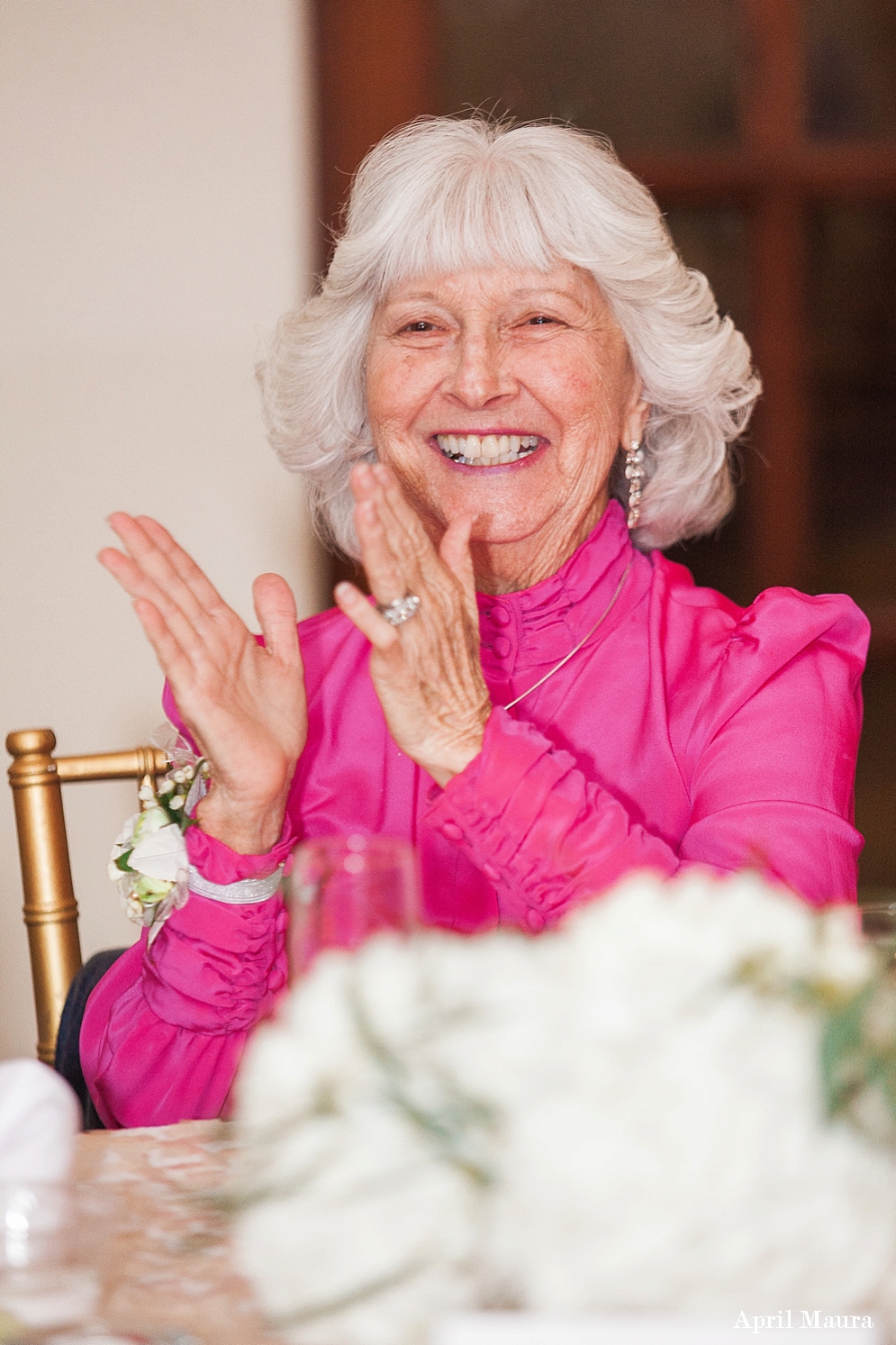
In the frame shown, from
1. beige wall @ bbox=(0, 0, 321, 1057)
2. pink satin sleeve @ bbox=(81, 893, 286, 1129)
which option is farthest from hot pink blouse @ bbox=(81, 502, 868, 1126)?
beige wall @ bbox=(0, 0, 321, 1057)

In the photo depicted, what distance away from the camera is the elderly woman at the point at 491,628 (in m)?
1.29

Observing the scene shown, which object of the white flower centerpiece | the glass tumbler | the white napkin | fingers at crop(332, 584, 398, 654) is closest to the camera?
the white flower centerpiece

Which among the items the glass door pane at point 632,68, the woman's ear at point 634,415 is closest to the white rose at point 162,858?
the woman's ear at point 634,415

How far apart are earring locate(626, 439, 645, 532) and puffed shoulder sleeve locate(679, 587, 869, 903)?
0.73 ft

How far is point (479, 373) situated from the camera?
1.53 meters

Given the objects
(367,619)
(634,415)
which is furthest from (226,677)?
(634,415)

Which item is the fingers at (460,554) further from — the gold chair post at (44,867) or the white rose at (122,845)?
the gold chair post at (44,867)

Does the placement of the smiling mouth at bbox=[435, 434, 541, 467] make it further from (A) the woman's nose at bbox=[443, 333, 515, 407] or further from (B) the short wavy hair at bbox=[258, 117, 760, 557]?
(B) the short wavy hair at bbox=[258, 117, 760, 557]

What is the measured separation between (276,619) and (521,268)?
50 centimetres

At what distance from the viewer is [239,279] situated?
7.36 feet

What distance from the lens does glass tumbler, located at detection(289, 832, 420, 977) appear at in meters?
0.64

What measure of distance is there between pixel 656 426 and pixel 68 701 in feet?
3.58

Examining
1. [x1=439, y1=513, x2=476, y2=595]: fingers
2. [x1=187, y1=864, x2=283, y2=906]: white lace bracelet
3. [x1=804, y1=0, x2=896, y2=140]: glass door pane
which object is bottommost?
[x1=187, y1=864, x2=283, y2=906]: white lace bracelet

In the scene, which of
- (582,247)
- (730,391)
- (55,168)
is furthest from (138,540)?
(55,168)
